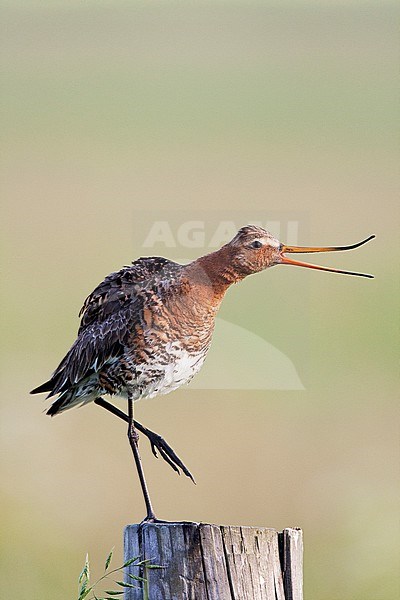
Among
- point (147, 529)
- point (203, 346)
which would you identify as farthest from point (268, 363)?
point (147, 529)

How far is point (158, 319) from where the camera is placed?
518cm

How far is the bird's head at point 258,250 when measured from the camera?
16.4ft

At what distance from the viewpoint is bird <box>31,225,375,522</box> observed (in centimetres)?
514

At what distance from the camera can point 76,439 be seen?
9.55 meters

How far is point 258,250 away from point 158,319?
56cm

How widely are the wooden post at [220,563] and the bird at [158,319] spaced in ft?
2.60

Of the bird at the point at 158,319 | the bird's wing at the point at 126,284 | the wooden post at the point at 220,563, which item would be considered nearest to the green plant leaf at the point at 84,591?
the wooden post at the point at 220,563

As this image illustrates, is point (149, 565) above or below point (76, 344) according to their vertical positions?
below

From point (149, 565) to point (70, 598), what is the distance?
4.76 m

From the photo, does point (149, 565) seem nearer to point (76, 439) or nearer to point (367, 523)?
point (76, 439)

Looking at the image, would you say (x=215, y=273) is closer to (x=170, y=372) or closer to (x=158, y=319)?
(x=158, y=319)

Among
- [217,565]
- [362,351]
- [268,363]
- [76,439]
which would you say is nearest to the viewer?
[217,565]

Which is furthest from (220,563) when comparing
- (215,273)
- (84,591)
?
(215,273)

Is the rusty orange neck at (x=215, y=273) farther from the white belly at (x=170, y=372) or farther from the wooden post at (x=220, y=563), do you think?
the wooden post at (x=220, y=563)
